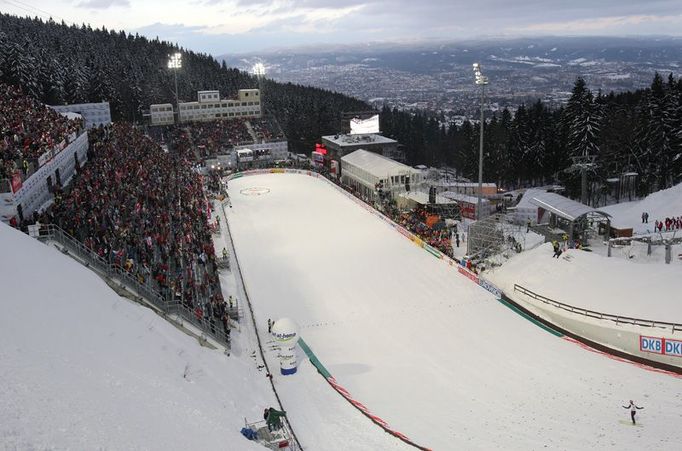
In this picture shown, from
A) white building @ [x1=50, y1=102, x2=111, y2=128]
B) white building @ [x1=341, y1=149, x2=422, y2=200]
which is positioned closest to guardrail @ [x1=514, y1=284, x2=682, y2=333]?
white building @ [x1=341, y1=149, x2=422, y2=200]

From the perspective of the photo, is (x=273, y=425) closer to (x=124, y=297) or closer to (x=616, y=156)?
(x=124, y=297)

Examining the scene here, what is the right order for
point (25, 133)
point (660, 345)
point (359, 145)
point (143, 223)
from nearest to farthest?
point (660, 345) → point (143, 223) → point (25, 133) → point (359, 145)

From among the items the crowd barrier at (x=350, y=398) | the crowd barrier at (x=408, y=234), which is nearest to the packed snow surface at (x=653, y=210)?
the crowd barrier at (x=408, y=234)

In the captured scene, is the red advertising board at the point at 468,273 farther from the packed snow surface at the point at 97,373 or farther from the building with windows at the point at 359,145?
the building with windows at the point at 359,145

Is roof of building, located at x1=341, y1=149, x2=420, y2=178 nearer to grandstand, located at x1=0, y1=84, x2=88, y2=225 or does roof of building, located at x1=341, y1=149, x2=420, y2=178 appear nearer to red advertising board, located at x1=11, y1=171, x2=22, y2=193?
grandstand, located at x1=0, y1=84, x2=88, y2=225

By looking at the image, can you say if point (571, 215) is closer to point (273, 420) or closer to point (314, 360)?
point (314, 360)

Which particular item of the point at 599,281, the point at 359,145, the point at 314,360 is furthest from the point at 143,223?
the point at 359,145

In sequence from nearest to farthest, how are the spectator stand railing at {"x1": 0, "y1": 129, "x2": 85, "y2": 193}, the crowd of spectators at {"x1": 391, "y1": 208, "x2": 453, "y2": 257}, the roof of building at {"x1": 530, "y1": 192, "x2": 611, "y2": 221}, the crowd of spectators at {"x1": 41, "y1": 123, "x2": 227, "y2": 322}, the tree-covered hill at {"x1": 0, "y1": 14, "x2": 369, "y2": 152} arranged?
the spectator stand railing at {"x1": 0, "y1": 129, "x2": 85, "y2": 193} → the crowd of spectators at {"x1": 41, "y1": 123, "x2": 227, "y2": 322} → the roof of building at {"x1": 530, "y1": 192, "x2": 611, "y2": 221} → the crowd of spectators at {"x1": 391, "y1": 208, "x2": 453, "y2": 257} → the tree-covered hill at {"x1": 0, "y1": 14, "x2": 369, "y2": 152}
